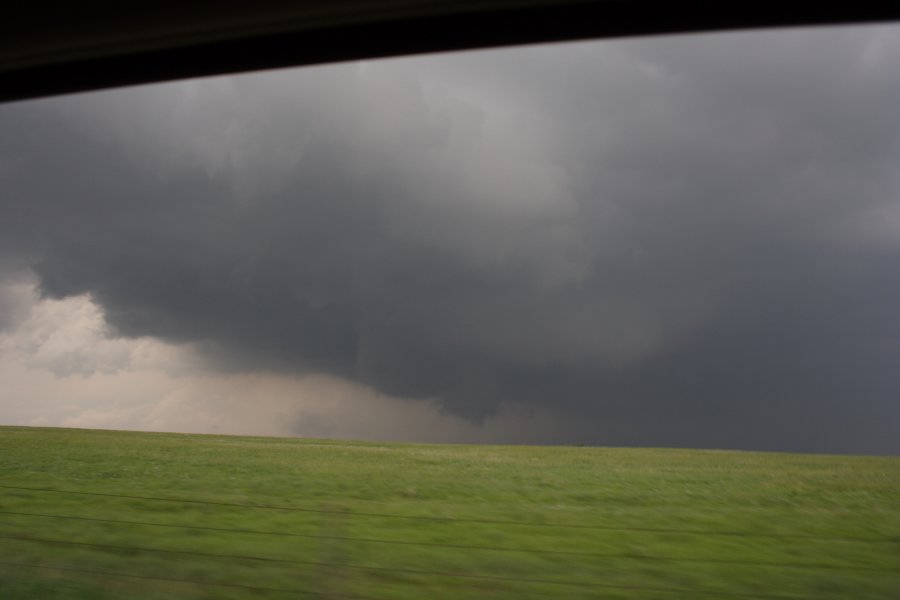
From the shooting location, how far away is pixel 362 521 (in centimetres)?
945

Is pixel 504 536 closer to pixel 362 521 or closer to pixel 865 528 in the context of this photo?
pixel 362 521

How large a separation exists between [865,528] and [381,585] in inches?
335

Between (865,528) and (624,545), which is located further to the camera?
(865,528)

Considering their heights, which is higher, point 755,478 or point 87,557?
point 755,478

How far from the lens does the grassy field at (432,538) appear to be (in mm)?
5797

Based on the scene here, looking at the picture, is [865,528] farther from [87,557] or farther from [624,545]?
[87,557]

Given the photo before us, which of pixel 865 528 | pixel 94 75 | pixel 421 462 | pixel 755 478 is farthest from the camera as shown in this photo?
pixel 421 462

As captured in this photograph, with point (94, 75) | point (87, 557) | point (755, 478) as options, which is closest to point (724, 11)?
point (94, 75)

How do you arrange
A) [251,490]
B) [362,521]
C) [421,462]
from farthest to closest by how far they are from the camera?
[421,462]
[251,490]
[362,521]

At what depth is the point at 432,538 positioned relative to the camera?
26.7ft

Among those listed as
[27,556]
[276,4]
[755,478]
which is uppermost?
[276,4]

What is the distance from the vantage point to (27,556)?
6613 mm

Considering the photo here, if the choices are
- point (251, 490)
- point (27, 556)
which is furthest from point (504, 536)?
point (251, 490)

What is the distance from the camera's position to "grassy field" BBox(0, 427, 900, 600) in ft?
19.0
